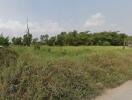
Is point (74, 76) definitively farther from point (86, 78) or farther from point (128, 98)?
point (128, 98)

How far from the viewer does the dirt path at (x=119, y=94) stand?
6.29 metres

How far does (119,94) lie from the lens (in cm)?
667

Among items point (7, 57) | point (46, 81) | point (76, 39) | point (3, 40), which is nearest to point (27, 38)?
point (3, 40)

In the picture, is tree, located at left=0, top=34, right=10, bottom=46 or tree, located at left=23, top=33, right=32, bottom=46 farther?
tree, located at left=23, top=33, right=32, bottom=46

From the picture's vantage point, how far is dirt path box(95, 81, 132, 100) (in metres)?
6.29

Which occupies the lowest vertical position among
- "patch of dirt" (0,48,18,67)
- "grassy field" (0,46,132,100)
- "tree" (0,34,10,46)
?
"grassy field" (0,46,132,100)

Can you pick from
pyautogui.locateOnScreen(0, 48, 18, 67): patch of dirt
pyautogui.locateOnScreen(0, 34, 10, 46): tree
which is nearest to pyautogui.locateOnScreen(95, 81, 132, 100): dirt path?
pyautogui.locateOnScreen(0, 48, 18, 67): patch of dirt

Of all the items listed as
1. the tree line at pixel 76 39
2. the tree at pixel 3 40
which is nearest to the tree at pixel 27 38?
the tree line at pixel 76 39

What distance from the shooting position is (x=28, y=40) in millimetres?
14234

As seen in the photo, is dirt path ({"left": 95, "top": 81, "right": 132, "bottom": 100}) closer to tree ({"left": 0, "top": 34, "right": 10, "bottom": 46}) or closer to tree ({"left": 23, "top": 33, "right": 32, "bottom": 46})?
tree ({"left": 0, "top": 34, "right": 10, "bottom": 46})

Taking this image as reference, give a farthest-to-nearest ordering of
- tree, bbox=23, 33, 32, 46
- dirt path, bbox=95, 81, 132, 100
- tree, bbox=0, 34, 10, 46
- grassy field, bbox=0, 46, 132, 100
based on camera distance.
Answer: tree, bbox=23, 33, 32, 46 < tree, bbox=0, 34, 10, 46 < dirt path, bbox=95, 81, 132, 100 < grassy field, bbox=0, 46, 132, 100

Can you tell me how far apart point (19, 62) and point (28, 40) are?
819 cm

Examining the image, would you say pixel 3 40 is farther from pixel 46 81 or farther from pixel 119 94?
pixel 119 94

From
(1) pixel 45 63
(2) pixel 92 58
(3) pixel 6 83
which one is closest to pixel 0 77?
(3) pixel 6 83
